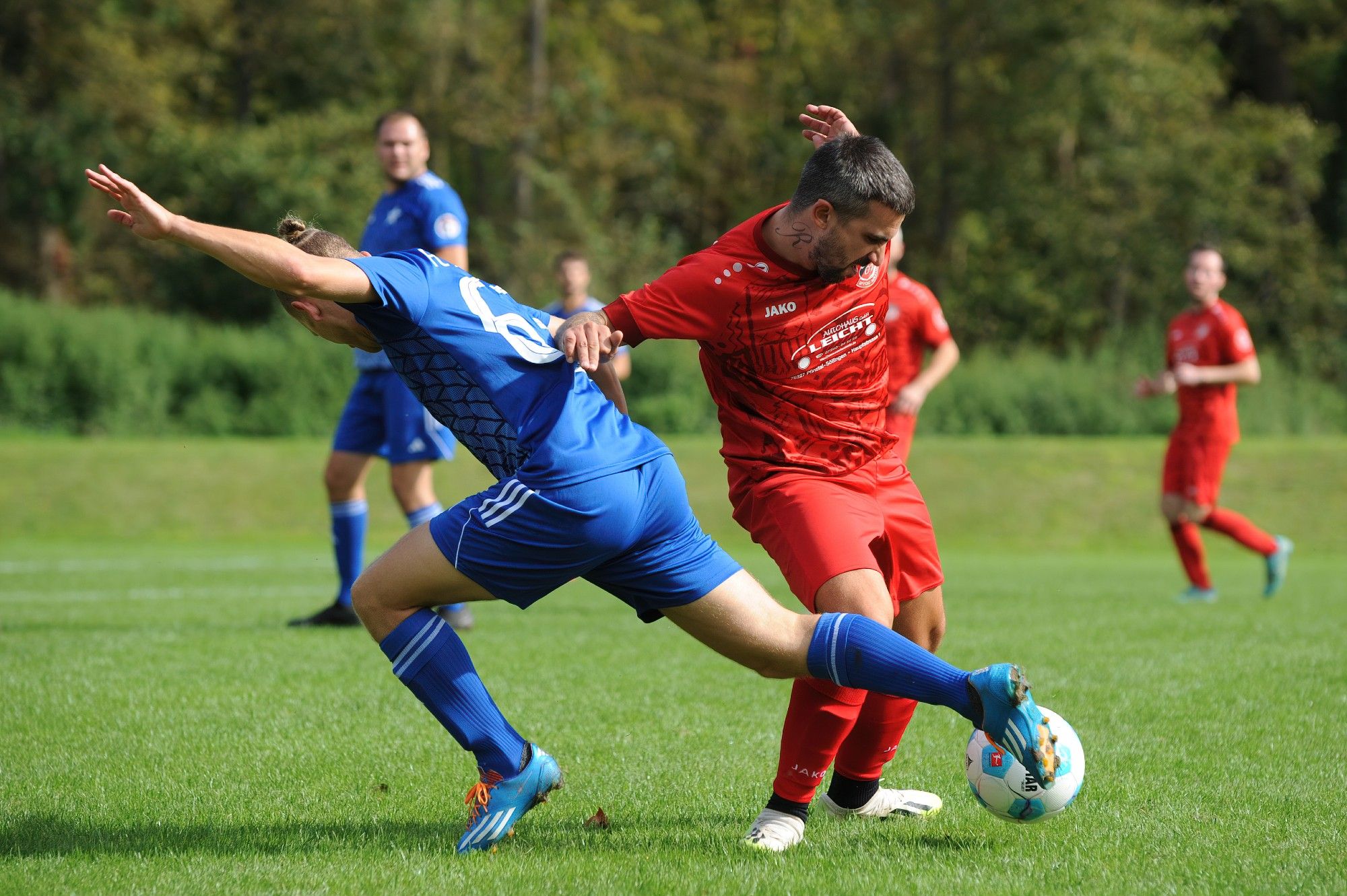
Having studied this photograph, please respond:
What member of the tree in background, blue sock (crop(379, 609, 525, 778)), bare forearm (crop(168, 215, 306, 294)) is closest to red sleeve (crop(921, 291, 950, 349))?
blue sock (crop(379, 609, 525, 778))

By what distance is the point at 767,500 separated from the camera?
3.88 metres

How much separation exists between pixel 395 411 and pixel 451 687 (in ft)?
13.1

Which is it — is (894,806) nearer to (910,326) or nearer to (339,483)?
(910,326)

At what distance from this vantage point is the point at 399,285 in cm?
334

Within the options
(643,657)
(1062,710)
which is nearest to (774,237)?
(1062,710)

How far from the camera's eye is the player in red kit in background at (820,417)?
366 cm

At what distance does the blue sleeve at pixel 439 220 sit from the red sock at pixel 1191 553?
19.3 ft

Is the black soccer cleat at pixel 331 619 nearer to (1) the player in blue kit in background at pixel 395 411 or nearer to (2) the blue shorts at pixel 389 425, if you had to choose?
(1) the player in blue kit in background at pixel 395 411

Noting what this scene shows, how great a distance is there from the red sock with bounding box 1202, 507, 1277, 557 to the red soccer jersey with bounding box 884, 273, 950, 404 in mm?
3867

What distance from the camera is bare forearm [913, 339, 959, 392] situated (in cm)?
703

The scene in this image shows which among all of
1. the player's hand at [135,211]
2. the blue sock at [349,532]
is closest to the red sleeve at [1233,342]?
the blue sock at [349,532]

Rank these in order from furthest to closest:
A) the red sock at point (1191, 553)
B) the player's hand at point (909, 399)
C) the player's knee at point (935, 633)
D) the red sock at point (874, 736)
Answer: the red sock at point (1191, 553) < the player's hand at point (909, 399) < the player's knee at point (935, 633) < the red sock at point (874, 736)

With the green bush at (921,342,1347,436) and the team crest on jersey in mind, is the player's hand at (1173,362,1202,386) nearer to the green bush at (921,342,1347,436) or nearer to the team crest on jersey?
the team crest on jersey

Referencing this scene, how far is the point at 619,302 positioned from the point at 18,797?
7.56ft
